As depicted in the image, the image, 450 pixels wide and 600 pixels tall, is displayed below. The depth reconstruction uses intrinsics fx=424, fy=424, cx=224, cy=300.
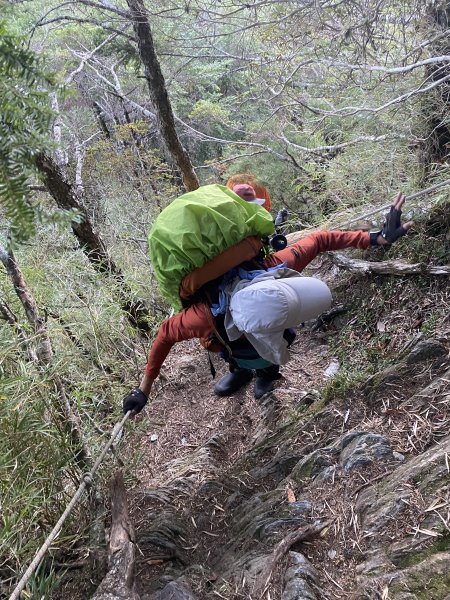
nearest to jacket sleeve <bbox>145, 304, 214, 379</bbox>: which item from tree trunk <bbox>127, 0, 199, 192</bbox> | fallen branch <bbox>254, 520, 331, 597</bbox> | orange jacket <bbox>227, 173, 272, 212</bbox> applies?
orange jacket <bbox>227, 173, 272, 212</bbox>

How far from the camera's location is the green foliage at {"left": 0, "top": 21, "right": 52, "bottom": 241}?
1096 mm

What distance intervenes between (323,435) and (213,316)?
3.16 ft

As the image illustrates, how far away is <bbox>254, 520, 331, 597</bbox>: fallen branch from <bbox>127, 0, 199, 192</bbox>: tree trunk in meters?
4.91

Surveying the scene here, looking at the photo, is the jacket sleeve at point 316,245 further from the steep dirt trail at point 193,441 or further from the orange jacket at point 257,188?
the steep dirt trail at point 193,441

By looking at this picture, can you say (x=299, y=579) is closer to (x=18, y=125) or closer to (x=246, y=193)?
(x=18, y=125)

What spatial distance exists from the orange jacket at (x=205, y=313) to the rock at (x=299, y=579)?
1.35 m

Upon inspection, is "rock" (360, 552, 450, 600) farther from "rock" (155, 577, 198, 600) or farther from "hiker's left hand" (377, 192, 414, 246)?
"hiker's left hand" (377, 192, 414, 246)

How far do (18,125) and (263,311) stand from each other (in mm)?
1358

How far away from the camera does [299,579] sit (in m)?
1.60

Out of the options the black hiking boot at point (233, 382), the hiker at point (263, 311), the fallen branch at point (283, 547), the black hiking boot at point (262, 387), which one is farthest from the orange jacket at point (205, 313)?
the fallen branch at point (283, 547)

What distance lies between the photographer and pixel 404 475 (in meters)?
1.82

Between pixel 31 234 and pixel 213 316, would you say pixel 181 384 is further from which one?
pixel 31 234

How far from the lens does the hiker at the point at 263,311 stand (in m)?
2.17

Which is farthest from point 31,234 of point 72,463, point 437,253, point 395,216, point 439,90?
point 439,90
